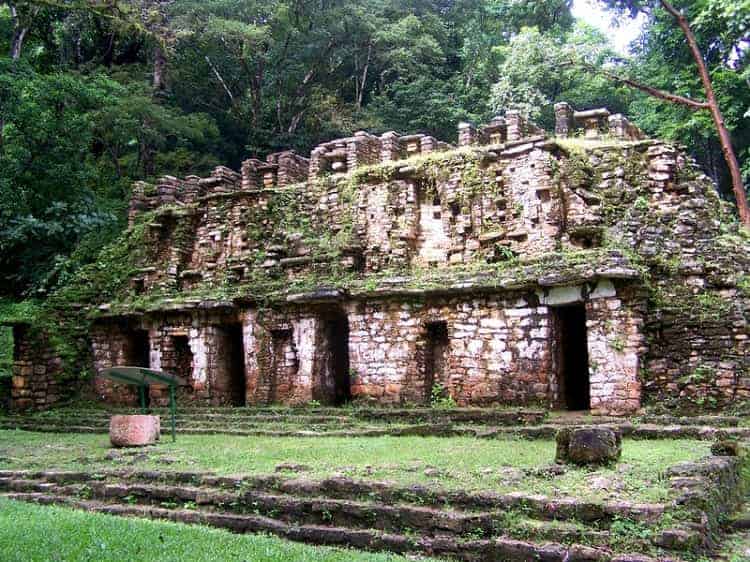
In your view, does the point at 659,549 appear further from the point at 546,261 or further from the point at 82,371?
the point at 82,371

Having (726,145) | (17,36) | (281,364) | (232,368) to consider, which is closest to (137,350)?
(232,368)

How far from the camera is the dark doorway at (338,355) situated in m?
19.1

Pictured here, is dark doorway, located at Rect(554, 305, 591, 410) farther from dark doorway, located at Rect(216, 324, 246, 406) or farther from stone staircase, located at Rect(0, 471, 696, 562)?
stone staircase, located at Rect(0, 471, 696, 562)

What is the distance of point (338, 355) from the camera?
19844 mm

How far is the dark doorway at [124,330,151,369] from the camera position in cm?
2222

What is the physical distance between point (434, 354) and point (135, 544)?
10959mm

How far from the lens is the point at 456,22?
120ft

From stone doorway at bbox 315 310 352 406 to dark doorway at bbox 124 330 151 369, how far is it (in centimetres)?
588

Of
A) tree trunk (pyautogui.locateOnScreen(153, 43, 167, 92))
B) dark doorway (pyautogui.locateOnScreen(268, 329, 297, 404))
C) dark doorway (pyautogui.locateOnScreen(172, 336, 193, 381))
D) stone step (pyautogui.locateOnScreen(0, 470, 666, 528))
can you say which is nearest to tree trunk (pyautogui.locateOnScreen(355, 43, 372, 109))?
tree trunk (pyautogui.locateOnScreen(153, 43, 167, 92))

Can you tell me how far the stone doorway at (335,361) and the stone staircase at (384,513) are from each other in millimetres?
8493

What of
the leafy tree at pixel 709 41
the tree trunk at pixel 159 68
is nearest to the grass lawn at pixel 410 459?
the leafy tree at pixel 709 41

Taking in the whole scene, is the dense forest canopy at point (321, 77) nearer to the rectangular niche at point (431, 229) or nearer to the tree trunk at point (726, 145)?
the tree trunk at point (726, 145)

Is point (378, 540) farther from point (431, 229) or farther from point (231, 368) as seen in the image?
point (231, 368)

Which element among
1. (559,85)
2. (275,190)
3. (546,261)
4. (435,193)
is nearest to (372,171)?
(435,193)
